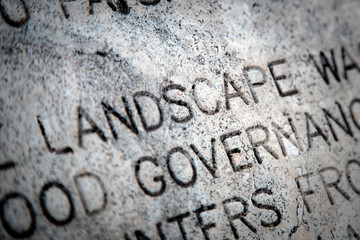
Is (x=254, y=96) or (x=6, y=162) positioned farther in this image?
(x=254, y=96)

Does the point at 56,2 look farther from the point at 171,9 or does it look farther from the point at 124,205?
the point at 124,205

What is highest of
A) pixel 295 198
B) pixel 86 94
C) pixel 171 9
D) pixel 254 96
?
pixel 171 9

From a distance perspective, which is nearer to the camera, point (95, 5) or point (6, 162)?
point (6, 162)

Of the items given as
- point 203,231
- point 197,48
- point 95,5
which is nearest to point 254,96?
point 197,48

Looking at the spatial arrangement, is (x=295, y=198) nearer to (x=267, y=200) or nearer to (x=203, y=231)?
(x=267, y=200)

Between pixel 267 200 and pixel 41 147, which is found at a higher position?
pixel 41 147

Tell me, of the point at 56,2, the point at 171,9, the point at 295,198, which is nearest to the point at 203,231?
the point at 295,198
